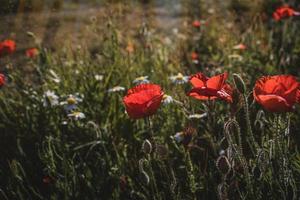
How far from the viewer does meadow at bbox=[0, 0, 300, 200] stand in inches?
72.1

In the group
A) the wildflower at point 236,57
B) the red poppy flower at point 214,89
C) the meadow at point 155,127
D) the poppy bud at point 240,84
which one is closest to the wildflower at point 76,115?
the meadow at point 155,127

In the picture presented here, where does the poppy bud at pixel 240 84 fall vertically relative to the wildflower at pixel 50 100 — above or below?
above

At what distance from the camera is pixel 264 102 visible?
1631 mm

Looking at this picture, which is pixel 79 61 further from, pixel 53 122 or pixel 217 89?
pixel 217 89

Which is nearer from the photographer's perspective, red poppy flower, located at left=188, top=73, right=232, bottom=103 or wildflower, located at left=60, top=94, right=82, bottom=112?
red poppy flower, located at left=188, top=73, right=232, bottom=103

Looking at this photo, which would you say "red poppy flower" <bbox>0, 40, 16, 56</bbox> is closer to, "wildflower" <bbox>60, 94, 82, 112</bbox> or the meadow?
the meadow

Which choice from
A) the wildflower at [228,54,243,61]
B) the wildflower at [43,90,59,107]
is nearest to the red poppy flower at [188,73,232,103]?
the wildflower at [43,90,59,107]

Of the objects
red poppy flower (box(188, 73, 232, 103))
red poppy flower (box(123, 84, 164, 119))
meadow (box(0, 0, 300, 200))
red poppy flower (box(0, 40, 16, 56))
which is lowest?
meadow (box(0, 0, 300, 200))

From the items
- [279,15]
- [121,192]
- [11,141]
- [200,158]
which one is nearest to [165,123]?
[200,158]

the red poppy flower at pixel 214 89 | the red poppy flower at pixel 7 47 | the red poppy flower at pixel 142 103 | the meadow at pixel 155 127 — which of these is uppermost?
the red poppy flower at pixel 214 89

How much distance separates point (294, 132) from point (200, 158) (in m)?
0.49

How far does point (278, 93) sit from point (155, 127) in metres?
1.22

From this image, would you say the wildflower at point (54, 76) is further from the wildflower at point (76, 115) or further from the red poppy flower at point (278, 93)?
Answer: the red poppy flower at point (278, 93)

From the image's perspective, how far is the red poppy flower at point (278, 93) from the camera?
5.32 ft
